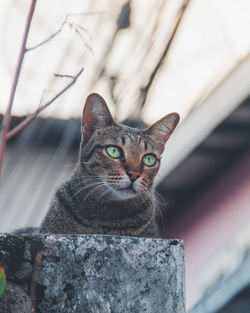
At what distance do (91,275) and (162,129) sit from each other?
1485mm

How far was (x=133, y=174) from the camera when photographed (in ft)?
8.13

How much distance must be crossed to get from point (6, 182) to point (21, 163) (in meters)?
0.46

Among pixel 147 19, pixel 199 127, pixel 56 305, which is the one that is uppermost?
pixel 56 305

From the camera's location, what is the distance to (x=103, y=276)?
1.43 m

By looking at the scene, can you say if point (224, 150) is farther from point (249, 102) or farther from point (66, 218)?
point (66, 218)

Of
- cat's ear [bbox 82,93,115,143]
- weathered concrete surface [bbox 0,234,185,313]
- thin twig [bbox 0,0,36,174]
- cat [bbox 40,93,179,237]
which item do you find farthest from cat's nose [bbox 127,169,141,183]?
thin twig [bbox 0,0,36,174]

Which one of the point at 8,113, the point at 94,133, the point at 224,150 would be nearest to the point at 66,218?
the point at 94,133

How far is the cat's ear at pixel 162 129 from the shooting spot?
277cm

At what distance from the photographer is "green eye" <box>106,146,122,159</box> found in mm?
2608

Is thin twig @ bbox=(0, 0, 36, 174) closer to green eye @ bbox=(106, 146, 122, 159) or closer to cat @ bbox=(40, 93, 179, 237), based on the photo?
cat @ bbox=(40, 93, 179, 237)

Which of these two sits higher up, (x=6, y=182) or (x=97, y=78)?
(x=97, y=78)

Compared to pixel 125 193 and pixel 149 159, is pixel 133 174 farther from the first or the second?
pixel 149 159

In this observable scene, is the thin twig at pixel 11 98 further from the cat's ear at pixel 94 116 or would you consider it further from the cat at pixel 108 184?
the cat's ear at pixel 94 116

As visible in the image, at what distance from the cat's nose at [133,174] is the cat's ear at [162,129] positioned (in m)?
0.37
